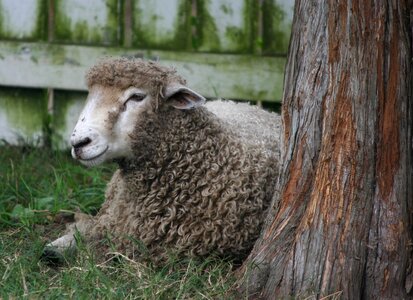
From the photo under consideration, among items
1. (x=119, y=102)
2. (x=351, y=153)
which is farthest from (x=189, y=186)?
(x=351, y=153)

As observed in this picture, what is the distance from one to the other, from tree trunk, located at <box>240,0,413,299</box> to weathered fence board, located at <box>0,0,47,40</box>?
3102 mm

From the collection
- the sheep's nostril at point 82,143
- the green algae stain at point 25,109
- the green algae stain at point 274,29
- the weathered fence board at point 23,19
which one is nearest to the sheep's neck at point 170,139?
the sheep's nostril at point 82,143

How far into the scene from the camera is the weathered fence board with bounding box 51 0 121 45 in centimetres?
713

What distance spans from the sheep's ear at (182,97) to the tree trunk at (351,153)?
658mm

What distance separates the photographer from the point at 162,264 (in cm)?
500

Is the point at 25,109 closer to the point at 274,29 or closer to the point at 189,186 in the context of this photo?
the point at 274,29

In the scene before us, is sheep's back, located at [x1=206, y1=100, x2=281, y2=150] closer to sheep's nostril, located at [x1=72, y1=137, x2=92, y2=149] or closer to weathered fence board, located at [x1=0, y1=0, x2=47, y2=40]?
sheep's nostril, located at [x1=72, y1=137, x2=92, y2=149]

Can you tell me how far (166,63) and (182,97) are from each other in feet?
6.85

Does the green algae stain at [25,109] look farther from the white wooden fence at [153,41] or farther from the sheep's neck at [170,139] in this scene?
the sheep's neck at [170,139]

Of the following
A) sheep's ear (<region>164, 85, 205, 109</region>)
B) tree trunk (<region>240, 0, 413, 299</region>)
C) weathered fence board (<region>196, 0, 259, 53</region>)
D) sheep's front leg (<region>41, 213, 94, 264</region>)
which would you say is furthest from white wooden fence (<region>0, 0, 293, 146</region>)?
tree trunk (<region>240, 0, 413, 299</region>)

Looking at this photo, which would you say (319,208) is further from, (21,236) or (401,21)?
(21,236)

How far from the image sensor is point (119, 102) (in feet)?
16.2

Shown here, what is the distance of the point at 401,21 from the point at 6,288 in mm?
1997

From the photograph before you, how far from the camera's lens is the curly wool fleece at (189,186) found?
500 centimetres
